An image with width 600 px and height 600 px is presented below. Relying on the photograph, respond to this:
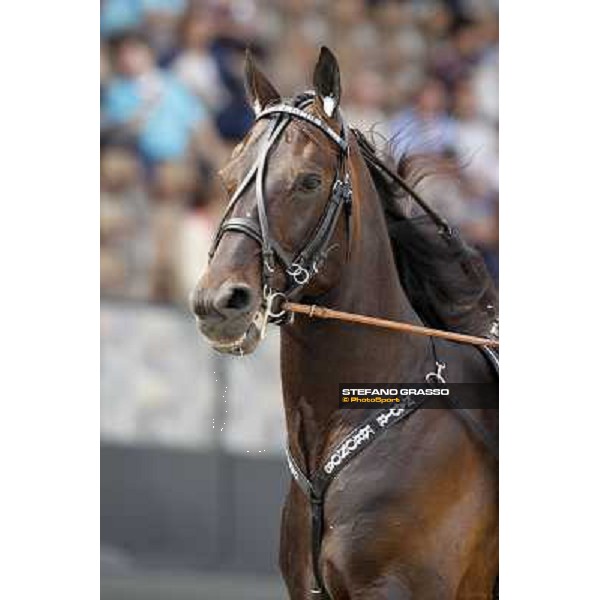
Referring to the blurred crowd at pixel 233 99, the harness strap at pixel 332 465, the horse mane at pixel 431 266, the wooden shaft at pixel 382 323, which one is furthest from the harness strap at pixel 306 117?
the harness strap at pixel 332 465

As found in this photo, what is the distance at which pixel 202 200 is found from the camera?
341 cm

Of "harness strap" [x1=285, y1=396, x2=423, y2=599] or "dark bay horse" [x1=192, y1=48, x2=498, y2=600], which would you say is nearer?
"dark bay horse" [x1=192, y1=48, x2=498, y2=600]

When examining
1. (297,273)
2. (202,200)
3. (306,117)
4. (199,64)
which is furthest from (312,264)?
(199,64)

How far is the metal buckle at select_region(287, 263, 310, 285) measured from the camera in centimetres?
271

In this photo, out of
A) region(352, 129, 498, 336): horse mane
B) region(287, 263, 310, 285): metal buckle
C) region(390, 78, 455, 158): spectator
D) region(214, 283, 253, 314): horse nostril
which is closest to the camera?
region(214, 283, 253, 314): horse nostril

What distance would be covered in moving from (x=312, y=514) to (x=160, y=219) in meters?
0.98

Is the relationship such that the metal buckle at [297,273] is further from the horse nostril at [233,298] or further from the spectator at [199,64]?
the spectator at [199,64]

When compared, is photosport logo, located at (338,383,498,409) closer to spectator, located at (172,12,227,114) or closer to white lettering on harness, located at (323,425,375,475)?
white lettering on harness, located at (323,425,375,475)

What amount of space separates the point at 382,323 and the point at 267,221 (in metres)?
0.37

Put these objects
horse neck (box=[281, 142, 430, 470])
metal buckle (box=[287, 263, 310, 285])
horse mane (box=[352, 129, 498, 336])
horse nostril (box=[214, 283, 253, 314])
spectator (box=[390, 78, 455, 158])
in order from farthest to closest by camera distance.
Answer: spectator (box=[390, 78, 455, 158])
horse mane (box=[352, 129, 498, 336])
horse neck (box=[281, 142, 430, 470])
metal buckle (box=[287, 263, 310, 285])
horse nostril (box=[214, 283, 253, 314])

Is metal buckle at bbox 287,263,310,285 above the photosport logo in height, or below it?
above

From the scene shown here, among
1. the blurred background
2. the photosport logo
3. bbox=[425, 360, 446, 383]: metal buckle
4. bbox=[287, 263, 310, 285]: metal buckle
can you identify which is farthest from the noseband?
the blurred background
